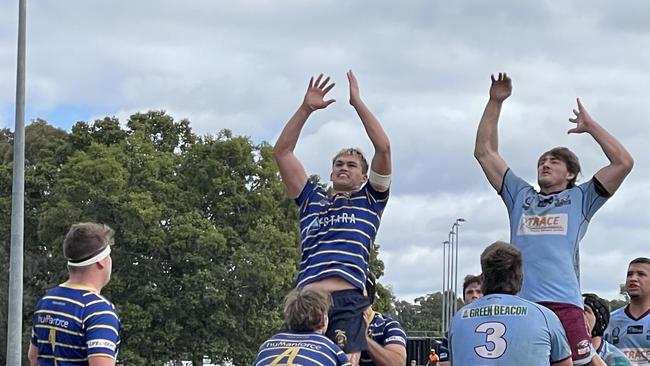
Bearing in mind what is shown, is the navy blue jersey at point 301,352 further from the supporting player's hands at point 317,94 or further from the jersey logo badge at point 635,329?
the jersey logo badge at point 635,329

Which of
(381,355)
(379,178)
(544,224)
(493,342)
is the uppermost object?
(379,178)

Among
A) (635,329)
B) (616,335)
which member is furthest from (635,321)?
(616,335)

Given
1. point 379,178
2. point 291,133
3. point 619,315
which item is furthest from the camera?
point 619,315

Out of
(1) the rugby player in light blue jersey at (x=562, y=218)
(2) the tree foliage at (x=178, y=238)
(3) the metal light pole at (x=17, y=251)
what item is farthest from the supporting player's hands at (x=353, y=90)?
(2) the tree foliage at (x=178, y=238)

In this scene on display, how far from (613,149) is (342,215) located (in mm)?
1891

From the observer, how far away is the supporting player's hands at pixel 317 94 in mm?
8453

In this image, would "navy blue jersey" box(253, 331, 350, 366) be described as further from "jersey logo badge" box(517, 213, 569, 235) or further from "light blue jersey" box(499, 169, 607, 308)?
"jersey logo badge" box(517, 213, 569, 235)

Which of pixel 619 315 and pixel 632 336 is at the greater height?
pixel 619 315

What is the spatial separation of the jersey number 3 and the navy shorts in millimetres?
1489

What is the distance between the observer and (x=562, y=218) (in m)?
7.48

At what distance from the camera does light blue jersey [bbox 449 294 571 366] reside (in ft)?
20.5

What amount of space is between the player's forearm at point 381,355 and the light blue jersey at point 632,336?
92.9 inches

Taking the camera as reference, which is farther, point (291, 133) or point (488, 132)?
point (291, 133)

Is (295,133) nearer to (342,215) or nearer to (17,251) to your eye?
(342,215)
